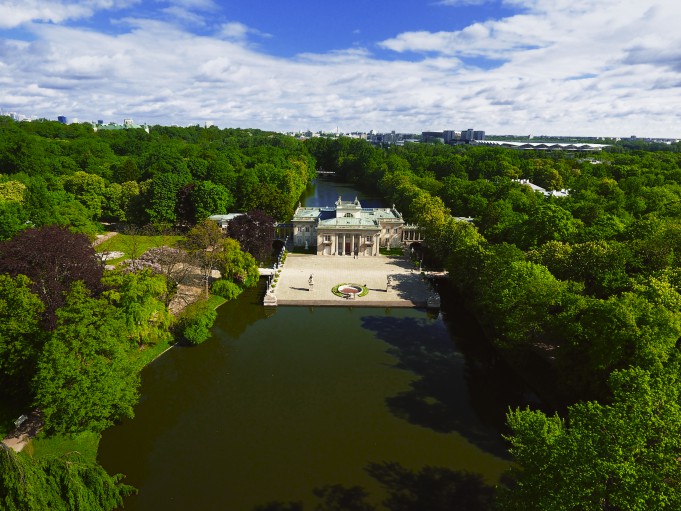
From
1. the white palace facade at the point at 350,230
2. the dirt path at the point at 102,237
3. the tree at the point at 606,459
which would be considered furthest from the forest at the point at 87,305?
the tree at the point at 606,459

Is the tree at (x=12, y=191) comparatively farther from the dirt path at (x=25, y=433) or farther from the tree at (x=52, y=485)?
the tree at (x=52, y=485)

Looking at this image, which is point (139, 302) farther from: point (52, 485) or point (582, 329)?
point (582, 329)

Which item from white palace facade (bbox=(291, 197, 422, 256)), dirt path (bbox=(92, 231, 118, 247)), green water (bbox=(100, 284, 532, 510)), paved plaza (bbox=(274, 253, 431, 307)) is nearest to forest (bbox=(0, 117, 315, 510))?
dirt path (bbox=(92, 231, 118, 247))

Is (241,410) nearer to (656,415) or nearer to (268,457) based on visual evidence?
(268,457)

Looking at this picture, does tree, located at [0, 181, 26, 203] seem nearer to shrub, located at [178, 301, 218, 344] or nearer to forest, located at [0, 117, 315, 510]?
forest, located at [0, 117, 315, 510]

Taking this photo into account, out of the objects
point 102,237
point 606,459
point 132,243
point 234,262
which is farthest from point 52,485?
Result: point 102,237
